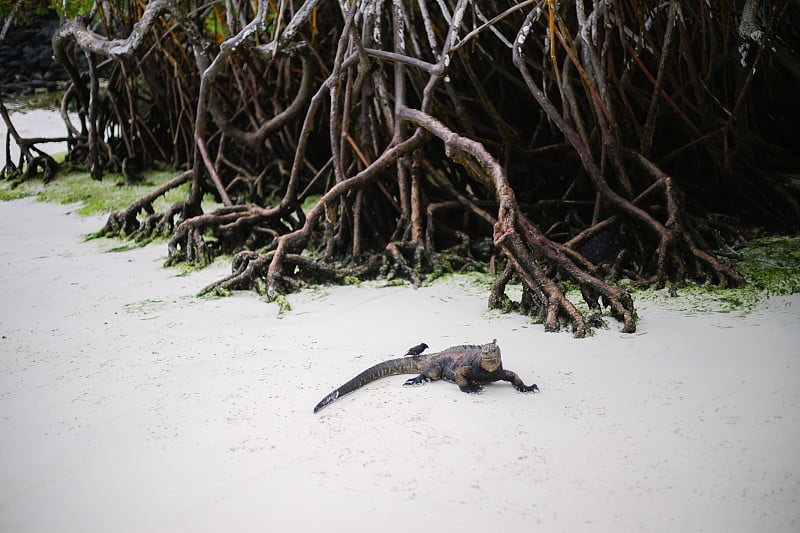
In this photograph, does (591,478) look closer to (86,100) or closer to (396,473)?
(396,473)

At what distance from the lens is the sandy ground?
69.0 inches

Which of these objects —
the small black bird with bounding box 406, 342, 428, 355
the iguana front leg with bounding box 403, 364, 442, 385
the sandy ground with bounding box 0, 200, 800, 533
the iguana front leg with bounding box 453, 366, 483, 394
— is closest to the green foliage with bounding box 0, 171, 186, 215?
the sandy ground with bounding box 0, 200, 800, 533

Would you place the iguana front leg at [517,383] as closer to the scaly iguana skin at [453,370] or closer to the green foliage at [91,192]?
the scaly iguana skin at [453,370]

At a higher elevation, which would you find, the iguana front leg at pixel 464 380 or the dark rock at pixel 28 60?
the dark rock at pixel 28 60

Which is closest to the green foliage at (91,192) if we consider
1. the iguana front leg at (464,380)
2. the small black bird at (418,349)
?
the small black bird at (418,349)

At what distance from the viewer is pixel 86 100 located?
728cm

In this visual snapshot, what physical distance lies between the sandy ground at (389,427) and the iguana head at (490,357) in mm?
104

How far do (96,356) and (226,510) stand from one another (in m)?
1.30

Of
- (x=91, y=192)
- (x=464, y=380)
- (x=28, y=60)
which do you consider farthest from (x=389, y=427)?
(x=28, y=60)

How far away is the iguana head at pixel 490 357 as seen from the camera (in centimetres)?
229

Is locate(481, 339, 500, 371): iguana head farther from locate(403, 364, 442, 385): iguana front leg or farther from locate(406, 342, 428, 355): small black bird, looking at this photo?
locate(406, 342, 428, 355): small black bird

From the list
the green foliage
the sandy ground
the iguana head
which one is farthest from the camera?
the green foliage

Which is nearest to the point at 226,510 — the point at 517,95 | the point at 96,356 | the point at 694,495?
the point at 694,495

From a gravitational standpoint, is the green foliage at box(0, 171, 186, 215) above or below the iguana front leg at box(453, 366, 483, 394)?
below
